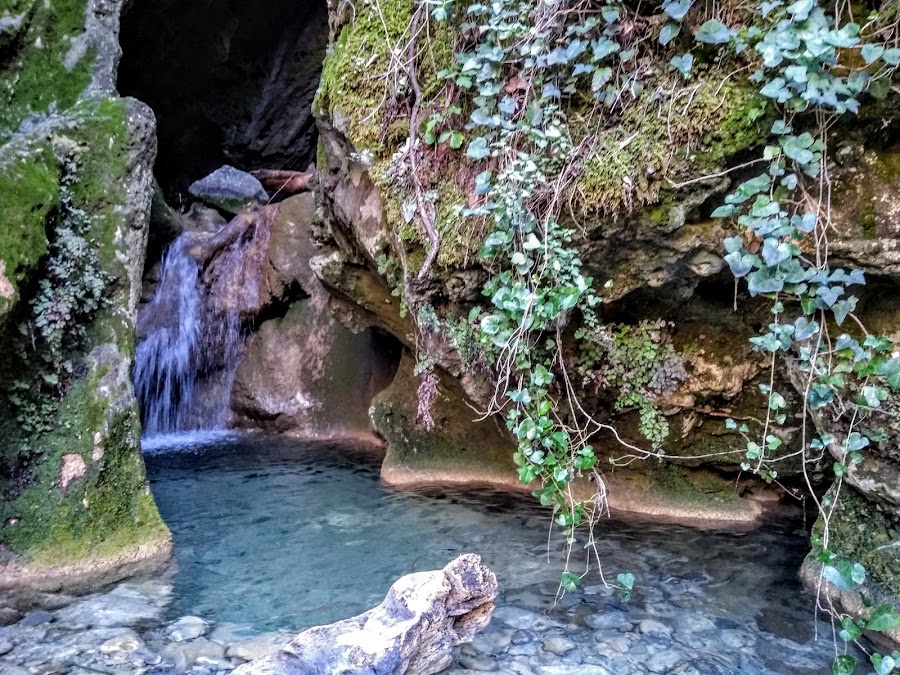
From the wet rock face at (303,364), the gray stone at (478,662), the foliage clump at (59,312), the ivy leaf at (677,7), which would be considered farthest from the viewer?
the wet rock face at (303,364)

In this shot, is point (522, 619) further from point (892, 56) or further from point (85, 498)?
point (892, 56)

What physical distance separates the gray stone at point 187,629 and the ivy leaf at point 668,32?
3.53 metres

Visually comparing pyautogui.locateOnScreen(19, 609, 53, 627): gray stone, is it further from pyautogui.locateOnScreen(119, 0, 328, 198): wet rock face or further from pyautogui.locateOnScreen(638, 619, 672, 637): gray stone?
pyautogui.locateOnScreen(119, 0, 328, 198): wet rock face

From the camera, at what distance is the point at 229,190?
14.0 m

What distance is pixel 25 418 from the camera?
3818mm

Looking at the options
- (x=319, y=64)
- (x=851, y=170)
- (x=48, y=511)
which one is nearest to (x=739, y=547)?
(x=851, y=170)

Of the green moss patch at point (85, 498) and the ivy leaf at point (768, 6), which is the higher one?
the ivy leaf at point (768, 6)

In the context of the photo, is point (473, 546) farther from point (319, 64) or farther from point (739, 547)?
point (319, 64)

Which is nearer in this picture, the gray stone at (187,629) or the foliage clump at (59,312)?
the gray stone at (187,629)

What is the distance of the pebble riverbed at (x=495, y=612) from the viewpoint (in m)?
2.86

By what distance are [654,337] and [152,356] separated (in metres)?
6.59

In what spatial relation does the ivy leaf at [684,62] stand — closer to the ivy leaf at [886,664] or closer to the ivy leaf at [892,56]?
the ivy leaf at [892,56]

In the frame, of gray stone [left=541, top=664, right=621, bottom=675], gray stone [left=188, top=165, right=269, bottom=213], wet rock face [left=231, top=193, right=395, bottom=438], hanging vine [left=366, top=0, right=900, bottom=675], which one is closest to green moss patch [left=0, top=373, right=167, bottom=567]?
hanging vine [left=366, top=0, right=900, bottom=675]

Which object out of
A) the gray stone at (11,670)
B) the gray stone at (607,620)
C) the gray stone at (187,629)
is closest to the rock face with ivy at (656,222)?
the gray stone at (607,620)
